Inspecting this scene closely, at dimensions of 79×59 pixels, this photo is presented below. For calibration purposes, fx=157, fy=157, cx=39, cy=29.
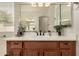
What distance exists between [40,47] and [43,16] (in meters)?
0.62

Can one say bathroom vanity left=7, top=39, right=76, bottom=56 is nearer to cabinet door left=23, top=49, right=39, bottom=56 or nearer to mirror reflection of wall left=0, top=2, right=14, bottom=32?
cabinet door left=23, top=49, right=39, bottom=56

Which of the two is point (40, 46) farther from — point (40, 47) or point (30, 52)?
point (30, 52)

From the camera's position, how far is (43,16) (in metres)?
3.02

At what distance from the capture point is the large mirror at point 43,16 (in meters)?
3.01

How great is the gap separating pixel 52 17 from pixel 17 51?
0.94m

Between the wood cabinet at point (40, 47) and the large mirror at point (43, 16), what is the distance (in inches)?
14.6

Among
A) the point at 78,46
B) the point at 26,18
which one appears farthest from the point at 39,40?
the point at 78,46

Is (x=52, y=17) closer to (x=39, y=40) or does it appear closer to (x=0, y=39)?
(x=39, y=40)

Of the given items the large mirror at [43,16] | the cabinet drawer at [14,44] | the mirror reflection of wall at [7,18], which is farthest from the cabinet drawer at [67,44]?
the mirror reflection of wall at [7,18]

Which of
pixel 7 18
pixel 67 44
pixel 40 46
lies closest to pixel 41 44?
pixel 40 46

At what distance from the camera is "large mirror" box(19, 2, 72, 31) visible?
9.86ft

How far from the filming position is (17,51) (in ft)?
8.96

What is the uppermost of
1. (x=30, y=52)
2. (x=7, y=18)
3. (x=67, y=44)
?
(x=7, y=18)

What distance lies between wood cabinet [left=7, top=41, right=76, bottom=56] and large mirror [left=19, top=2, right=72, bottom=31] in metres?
0.37
